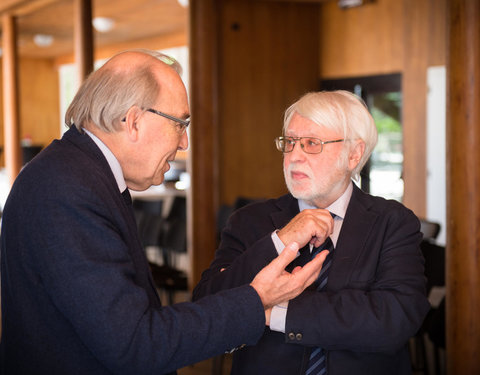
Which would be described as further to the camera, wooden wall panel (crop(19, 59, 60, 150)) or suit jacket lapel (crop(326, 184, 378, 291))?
wooden wall panel (crop(19, 59, 60, 150))

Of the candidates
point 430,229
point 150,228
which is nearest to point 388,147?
point 150,228

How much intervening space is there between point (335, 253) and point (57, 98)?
1614 cm

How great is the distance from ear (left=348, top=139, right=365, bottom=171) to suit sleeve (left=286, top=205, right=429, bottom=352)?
27cm

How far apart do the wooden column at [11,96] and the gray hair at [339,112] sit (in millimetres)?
7657

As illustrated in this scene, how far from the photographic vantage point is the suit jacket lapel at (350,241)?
1.79m

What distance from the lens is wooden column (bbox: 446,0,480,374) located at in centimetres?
272

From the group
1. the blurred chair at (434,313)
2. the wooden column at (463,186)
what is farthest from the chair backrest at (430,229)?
the wooden column at (463,186)

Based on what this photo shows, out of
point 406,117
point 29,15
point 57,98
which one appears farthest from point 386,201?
point 57,98

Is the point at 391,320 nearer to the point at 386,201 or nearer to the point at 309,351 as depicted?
the point at 309,351

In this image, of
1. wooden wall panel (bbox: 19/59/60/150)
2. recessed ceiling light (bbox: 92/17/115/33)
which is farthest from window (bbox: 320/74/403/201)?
wooden wall panel (bbox: 19/59/60/150)

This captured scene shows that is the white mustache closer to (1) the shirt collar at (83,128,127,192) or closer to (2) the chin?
(2) the chin

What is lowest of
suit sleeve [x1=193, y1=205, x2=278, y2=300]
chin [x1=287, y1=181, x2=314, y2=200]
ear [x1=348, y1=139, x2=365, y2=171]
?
suit sleeve [x1=193, y1=205, x2=278, y2=300]

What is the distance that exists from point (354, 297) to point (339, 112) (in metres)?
0.63

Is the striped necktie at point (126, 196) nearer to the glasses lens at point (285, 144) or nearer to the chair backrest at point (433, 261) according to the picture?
the glasses lens at point (285, 144)
